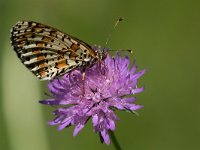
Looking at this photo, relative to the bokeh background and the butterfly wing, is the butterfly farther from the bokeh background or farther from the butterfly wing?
the bokeh background

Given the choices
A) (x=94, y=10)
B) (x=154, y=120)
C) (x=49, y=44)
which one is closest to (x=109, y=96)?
(x=49, y=44)

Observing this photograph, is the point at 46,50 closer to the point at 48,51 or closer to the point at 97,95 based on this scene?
the point at 48,51

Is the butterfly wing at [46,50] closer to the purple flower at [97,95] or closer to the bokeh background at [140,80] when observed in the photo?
the purple flower at [97,95]

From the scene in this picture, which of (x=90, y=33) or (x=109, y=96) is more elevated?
(x=90, y=33)

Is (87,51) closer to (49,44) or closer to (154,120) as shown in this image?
(49,44)

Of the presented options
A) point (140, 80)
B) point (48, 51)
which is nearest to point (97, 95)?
point (48, 51)

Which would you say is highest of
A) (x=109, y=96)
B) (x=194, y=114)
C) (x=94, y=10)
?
(x=94, y=10)
